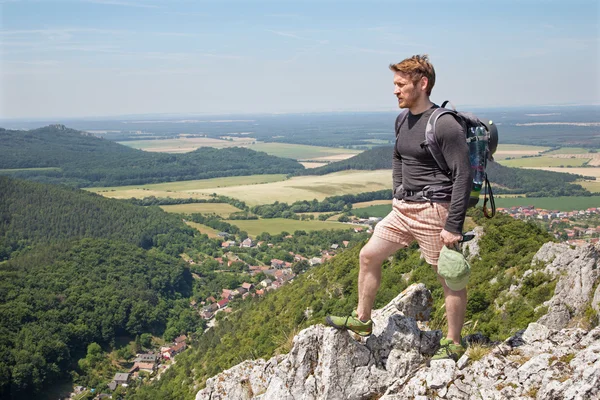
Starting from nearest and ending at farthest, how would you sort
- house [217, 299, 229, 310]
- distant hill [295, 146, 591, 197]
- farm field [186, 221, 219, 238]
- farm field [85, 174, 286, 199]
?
1. house [217, 299, 229, 310]
2. farm field [186, 221, 219, 238]
3. distant hill [295, 146, 591, 197]
4. farm field [85, 174, 286, 199]

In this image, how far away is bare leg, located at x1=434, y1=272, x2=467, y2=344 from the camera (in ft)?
21.9

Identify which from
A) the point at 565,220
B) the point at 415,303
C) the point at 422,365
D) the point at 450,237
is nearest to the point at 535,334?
the point at 422,365

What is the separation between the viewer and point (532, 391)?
226 inches

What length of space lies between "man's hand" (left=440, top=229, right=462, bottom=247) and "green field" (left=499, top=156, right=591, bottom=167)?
14913 cm

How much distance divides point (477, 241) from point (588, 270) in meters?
10.8

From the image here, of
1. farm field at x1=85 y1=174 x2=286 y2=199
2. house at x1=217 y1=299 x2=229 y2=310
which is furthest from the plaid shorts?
farm field at x1=85 y1=174 x2=286 y2=199

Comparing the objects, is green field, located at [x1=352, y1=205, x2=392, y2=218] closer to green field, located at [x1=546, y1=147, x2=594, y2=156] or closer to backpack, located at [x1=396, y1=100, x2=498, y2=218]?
green field, located at [x1=546, y1=147, x2=594, y2=156]

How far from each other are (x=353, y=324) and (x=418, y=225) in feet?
4.99

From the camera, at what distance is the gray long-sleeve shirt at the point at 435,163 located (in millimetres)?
6043

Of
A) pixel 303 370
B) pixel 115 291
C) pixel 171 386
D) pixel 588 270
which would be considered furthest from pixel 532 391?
pixel 115 291

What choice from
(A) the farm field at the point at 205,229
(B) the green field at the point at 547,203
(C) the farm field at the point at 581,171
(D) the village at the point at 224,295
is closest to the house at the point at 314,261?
(D) the village at the point at 224,295

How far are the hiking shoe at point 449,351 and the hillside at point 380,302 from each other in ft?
5.78

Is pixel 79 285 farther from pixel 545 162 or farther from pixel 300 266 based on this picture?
pixel 545 162

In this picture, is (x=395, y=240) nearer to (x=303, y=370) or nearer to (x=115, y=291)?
(x=303, y=370)
